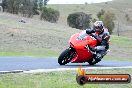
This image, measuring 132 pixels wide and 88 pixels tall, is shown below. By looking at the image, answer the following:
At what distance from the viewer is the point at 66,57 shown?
55.8 feet

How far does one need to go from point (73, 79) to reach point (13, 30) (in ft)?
153

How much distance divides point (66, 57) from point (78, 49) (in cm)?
50

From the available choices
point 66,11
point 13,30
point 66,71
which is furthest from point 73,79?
point 66,11

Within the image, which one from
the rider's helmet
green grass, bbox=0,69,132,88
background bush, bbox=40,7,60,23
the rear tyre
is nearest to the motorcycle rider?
the rider's helmet

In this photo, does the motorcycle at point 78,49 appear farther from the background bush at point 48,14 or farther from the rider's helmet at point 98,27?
the background bush at point 48,14

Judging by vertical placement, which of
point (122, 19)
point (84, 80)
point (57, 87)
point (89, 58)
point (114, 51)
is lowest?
point (122, 19)

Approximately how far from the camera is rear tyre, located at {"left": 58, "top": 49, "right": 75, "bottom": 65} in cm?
1692

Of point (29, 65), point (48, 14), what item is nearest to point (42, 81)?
point (29, 65)

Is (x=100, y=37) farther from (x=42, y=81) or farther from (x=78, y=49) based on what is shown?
(x=42, y=81)

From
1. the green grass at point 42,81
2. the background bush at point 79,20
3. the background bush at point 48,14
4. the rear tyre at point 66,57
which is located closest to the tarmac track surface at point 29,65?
the rear tyre at point 66,57

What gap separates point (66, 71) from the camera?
1341cm

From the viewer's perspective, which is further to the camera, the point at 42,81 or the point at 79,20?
the point at 79,20

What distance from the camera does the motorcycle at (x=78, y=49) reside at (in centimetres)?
1694

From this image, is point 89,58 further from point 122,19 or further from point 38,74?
point 122,19
